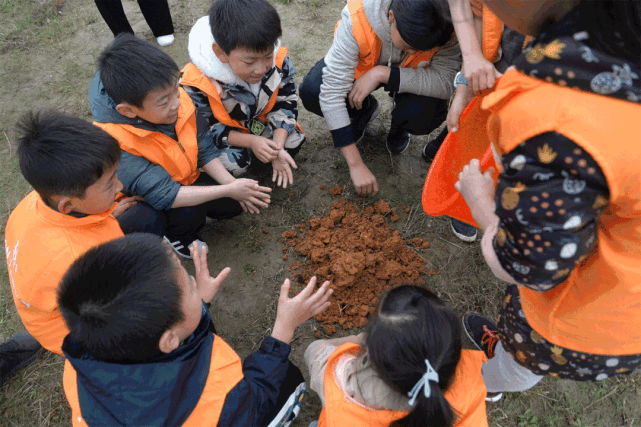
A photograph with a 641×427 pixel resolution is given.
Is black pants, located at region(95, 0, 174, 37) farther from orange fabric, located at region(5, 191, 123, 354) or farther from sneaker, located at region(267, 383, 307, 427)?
sneaker, located at region(267, 383, 307, 427)

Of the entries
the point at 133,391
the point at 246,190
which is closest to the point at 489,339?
the point at 246,190

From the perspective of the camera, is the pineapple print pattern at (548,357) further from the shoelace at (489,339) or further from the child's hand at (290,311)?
the child's hand at (290,311)

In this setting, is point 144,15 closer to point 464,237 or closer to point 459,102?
point 459,102

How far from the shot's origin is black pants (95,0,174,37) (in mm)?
3342

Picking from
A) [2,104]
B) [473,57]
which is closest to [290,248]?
[473,57]

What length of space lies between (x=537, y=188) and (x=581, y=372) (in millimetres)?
847

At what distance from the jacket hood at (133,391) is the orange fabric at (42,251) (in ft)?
1.31

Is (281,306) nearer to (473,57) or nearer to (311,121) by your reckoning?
(473,57)

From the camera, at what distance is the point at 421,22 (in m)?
1.84

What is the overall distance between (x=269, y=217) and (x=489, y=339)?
1.61 metres

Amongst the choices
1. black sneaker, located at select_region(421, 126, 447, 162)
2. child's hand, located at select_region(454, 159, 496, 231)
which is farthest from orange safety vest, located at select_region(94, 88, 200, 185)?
black sneaker, located at select_region(421, 126, 447, 162)

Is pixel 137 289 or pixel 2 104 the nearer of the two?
pixel 137 289

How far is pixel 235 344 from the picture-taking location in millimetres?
2258

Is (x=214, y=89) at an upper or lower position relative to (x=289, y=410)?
upper
